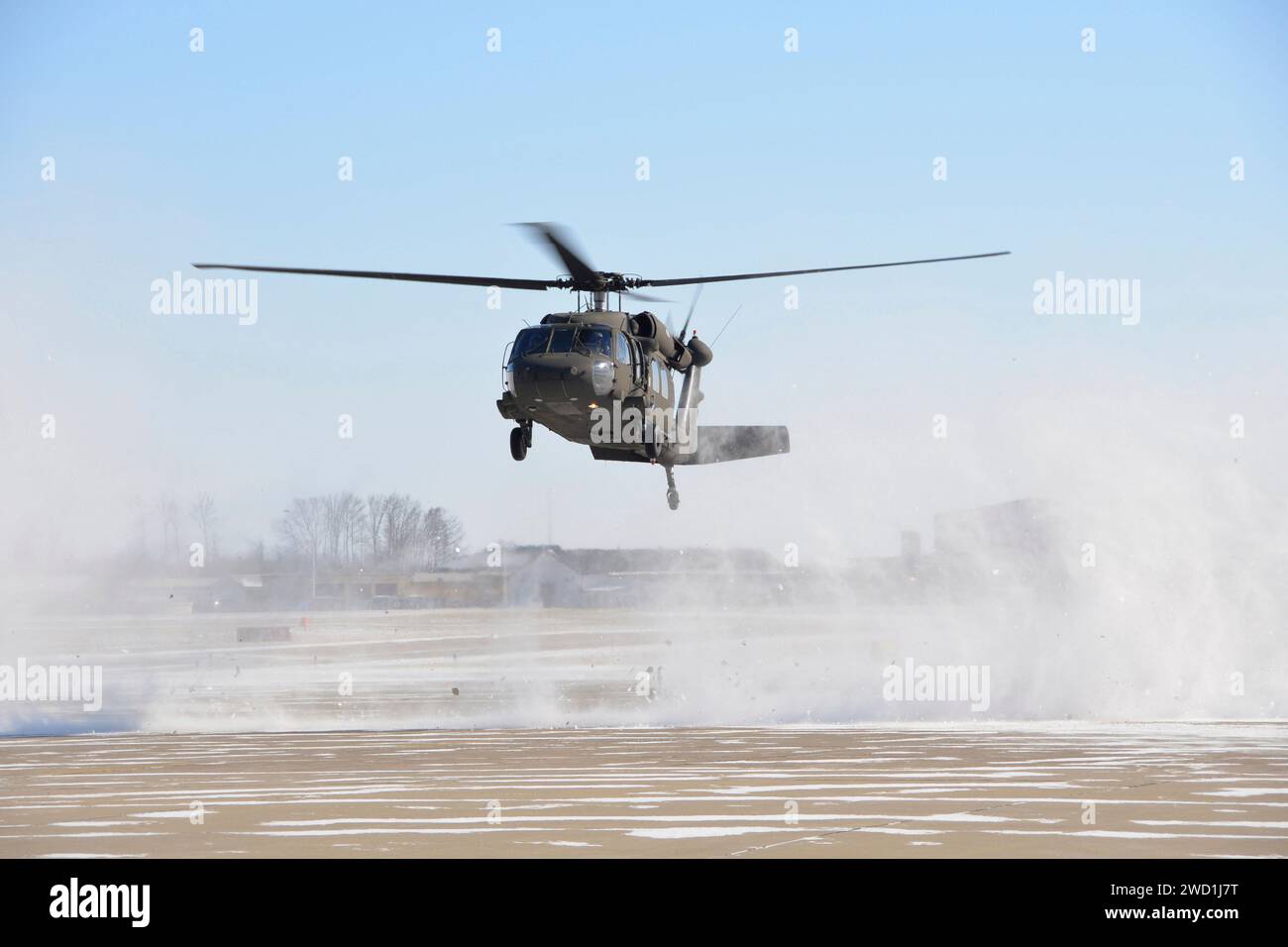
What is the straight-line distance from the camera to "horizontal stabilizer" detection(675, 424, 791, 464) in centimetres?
2702

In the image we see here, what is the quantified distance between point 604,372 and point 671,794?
6887 mm

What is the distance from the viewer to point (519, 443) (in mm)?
24578

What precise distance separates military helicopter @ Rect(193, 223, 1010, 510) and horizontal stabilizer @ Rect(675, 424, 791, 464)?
0.05 m

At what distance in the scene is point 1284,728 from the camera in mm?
30328

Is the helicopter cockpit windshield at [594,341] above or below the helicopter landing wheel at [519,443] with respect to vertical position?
above

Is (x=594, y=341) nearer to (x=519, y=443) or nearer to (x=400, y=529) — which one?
(x=519, y=443)

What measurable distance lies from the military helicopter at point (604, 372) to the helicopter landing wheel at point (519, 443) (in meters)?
0.02

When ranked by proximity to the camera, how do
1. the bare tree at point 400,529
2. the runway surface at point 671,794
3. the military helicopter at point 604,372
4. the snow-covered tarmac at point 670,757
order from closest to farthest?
1. the runway surface at point 671,794
2. the snow-covered tarmac at point 670,757
3. the military helicopter at point 604,372
4. the bare tree at point 400,529

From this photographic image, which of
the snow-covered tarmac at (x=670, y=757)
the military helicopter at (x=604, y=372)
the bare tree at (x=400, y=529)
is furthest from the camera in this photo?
the bare tree at (x=400, y=529)

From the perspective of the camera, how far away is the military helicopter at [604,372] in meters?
22.7

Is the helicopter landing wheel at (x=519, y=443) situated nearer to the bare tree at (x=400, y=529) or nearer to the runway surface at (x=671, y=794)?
the runway surface at (x=671, y=794)

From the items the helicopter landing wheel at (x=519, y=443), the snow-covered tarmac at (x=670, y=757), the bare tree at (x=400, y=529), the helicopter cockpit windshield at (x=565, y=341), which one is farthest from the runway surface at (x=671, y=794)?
the bare tree at (x=400, y=529)

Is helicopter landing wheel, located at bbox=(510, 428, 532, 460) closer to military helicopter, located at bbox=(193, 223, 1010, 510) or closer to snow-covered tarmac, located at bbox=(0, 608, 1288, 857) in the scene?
military helicopter, located at bbox=(193, 223, 1010, 510)
